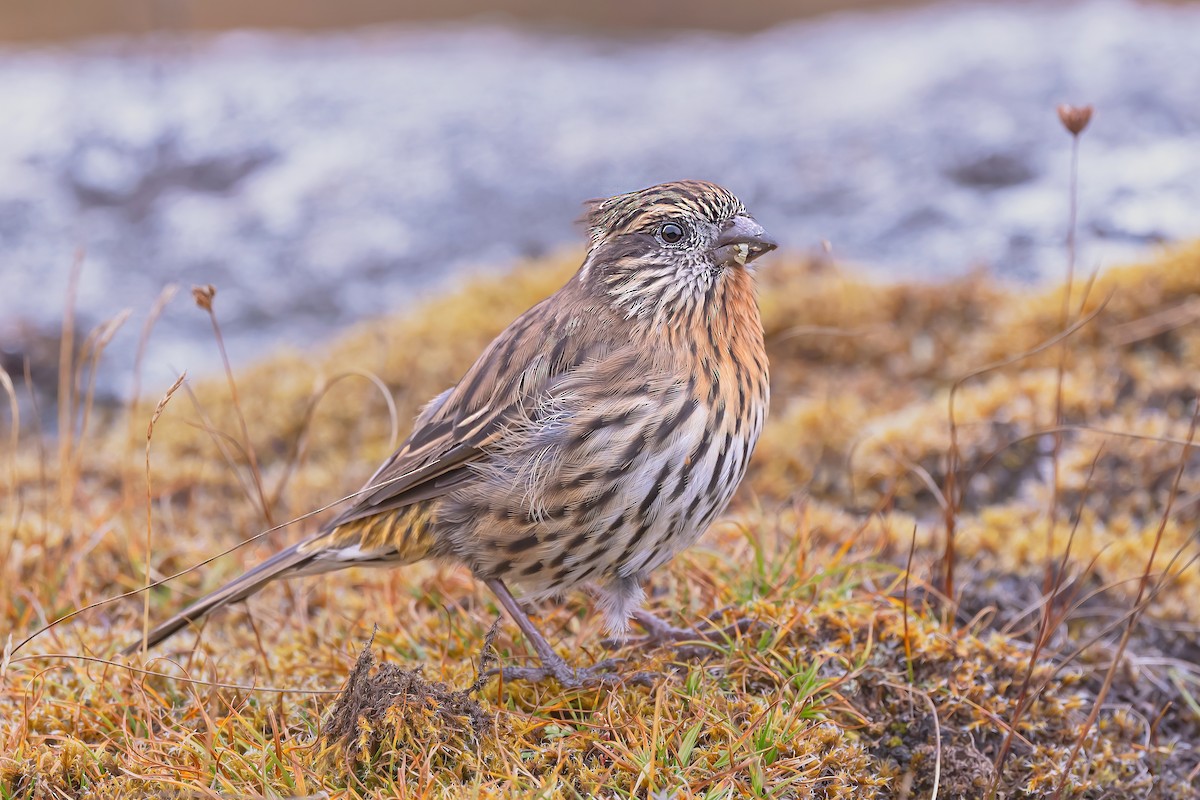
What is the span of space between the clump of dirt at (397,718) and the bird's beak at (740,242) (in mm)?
1873

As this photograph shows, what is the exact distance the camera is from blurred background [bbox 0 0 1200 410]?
7.43 meters

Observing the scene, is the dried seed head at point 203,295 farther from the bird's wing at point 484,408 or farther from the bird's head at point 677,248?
the bird's head at point 677,248

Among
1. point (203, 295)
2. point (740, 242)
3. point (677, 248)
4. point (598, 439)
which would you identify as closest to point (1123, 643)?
point (598, 439)

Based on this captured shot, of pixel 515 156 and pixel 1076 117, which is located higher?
pixel 1076 117

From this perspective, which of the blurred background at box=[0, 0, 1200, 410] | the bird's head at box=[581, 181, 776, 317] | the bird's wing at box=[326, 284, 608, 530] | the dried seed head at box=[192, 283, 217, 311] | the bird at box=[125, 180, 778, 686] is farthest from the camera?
the blurred background at box=[0, 0, 1200, 410]

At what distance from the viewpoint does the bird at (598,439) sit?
3820mm

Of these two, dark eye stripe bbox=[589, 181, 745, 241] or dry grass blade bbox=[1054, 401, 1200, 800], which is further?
dark eye stripe bbox=[589, 181, 745, 241]

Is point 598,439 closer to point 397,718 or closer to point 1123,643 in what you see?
point 397,718

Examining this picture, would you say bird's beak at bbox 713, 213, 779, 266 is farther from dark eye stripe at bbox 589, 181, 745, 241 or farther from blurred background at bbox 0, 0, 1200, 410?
blurred background at bbox 0, 0, 1200, 410

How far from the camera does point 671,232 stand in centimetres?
421

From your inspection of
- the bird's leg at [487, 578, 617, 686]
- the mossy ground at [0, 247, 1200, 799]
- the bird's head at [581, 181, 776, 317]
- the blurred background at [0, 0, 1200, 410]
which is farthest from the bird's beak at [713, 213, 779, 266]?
the blurred background at [0, 0, 1200, 410]

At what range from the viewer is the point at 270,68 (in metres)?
9.84

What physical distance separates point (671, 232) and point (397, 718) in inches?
79.4

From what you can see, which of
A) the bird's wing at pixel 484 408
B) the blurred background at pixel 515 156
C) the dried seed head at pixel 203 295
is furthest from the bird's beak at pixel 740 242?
the blurred background at pixel 515 156
